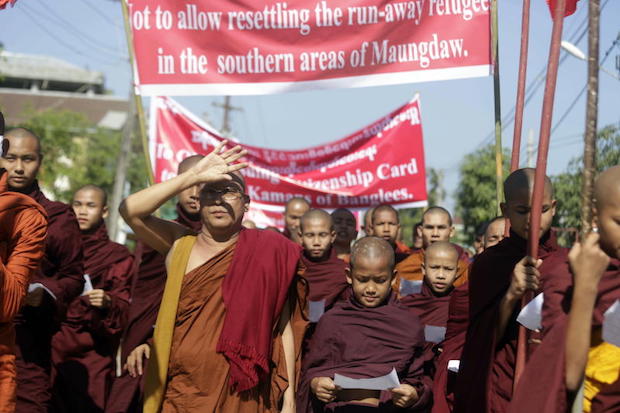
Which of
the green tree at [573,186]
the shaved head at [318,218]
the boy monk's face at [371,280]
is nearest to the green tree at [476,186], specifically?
the green tree at [573,186]

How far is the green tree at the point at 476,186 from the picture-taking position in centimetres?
2412

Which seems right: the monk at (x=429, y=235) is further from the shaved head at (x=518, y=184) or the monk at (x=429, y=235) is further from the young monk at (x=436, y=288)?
the shaved head at (x=518, y=184)

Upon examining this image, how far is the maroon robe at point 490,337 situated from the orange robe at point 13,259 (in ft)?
6.44

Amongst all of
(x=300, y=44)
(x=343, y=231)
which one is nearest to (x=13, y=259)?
(x=300, y=44)

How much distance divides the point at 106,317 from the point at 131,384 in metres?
0.66

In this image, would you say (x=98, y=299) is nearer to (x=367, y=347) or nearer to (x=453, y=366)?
(x=367, y=347)

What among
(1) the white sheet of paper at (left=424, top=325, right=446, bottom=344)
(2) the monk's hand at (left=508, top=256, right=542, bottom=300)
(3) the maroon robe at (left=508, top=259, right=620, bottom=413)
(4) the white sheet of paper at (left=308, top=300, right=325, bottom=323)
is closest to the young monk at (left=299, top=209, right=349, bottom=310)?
(4) the white sheet of paper at (left=308, top=300, right=325, bottom=323)

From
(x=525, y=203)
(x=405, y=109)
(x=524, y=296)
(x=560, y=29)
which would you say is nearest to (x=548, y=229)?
(x=525, y=203)

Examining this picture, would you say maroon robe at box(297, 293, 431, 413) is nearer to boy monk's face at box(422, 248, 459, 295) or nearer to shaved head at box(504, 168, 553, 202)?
boy monk's face at box(422, 248, 459, 295)

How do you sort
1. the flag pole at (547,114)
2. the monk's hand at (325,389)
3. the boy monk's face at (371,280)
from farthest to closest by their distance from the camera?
the boy monk's face at (371,280)
the monk's hand at (325,389)
the flag pole at (547,114)

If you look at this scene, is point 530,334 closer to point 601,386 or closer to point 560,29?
point 601,386

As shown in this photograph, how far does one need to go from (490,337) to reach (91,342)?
355 centimetres

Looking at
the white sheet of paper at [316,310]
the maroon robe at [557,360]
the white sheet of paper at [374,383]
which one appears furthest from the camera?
the white sheet of paper at [316,310]

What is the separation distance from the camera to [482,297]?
153 inches
